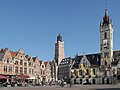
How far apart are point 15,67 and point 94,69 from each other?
39.4 metres

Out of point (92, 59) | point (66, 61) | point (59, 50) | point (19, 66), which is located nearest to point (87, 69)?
point (92, 59)

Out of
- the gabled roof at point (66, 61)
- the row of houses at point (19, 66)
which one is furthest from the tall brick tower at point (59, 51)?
the row of houses at point (19, 66)

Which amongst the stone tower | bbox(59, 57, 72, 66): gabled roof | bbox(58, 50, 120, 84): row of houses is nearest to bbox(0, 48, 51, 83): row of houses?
bbox(58, 50, 120, 84): row of houses

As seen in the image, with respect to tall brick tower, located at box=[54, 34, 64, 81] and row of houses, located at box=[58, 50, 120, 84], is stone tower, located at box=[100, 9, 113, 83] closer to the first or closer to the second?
row of houses, located at box=[58, 50, 120, 84]

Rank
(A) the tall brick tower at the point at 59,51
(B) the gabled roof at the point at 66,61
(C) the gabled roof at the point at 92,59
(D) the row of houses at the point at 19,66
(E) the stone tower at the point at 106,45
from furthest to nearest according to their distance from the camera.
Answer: (A) the tall brick tower at the point at 59,51, (B) the gabled roof at the point at 66,61, (C) the gabled roof at the point at 92,59, (E) the stone tower at the point at 106,45, (D) the row of houses at the point at 19,66

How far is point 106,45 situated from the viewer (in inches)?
4141

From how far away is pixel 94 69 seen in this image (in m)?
107

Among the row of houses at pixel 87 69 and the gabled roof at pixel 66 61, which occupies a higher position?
the gabled roof at pixel 66 61

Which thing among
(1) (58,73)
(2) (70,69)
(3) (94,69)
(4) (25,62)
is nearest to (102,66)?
(3) (94,69)

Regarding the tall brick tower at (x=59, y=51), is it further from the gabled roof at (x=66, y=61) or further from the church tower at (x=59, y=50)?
the gabled roof at (x=66, y=61)

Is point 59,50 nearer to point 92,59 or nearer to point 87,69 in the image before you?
point 92,59

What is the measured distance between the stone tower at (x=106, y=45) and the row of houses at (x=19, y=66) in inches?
956

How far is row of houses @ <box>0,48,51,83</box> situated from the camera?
73000mm

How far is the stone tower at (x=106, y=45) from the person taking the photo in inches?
4035
